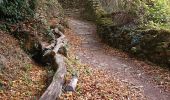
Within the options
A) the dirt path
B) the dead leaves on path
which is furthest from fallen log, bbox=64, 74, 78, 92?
the dirt path

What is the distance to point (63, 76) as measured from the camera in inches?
328

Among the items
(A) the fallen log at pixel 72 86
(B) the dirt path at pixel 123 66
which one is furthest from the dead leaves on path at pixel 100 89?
(B) the dirt path at pixel 123 66

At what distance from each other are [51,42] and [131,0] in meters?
6.69

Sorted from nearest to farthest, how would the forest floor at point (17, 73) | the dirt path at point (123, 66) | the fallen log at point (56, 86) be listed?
the fallen log at point (56, 86)
the forest floor at point (17, 73)
the dirt path at point (123, 66)

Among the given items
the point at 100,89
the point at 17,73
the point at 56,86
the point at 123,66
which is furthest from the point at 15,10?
the point at 56,86

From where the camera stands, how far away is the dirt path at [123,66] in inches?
377

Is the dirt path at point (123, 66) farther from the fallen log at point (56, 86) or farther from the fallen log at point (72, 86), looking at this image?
the fallen log at point (56, 86)

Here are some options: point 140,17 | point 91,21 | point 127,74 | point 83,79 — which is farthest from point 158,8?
point 83,79

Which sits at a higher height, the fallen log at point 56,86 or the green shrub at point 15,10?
the green shrub at point 15,10

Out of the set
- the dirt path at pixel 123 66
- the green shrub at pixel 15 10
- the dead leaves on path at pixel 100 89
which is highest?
the green shrub at pixel 15 10

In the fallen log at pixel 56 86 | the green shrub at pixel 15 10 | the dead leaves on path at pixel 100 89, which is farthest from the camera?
the green shrub at pixel 15 10

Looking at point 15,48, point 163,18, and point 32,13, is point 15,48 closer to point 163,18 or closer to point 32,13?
point 32,13

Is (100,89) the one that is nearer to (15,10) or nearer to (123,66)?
(123,66)

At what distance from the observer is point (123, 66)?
11844 millimetres
